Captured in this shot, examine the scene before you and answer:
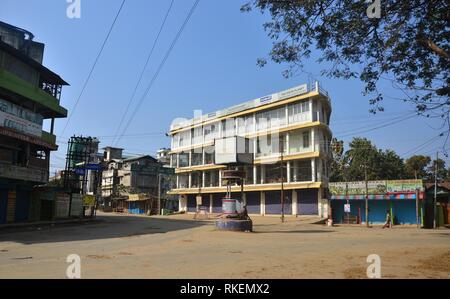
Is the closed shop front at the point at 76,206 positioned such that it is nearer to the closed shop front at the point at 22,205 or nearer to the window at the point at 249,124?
the closed shop front at the point at 22,205

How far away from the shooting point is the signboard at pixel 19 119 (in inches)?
1143

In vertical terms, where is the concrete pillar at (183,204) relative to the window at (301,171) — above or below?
below

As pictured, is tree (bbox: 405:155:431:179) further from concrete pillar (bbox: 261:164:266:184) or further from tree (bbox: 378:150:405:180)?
concrete pillar (bbox: 261:164:266:184)

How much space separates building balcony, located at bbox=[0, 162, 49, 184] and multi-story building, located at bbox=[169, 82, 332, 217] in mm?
22235

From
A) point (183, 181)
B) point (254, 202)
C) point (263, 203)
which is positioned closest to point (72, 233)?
point (263, 203)

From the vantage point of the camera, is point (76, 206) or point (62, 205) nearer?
point (62, 205)

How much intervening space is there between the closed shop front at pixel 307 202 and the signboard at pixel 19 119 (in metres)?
28.3

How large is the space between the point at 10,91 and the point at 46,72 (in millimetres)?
5682

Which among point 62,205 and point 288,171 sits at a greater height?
point 288,171

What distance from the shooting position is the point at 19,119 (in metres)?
30.8

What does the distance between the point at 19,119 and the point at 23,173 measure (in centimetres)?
408

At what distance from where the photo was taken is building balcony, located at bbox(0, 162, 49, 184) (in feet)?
93.6

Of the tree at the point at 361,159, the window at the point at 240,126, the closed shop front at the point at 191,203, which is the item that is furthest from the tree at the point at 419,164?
the closed shop front at the point at 191,203

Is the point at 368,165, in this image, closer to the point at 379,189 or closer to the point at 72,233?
the point at 379,189
